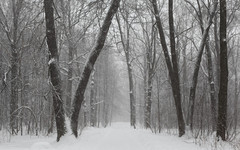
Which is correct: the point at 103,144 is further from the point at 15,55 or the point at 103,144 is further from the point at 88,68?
the point at 15,55

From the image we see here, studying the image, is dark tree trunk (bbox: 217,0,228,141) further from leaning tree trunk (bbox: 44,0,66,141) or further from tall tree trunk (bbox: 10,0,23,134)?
tall tree trunk (bbox: 10,0,23,134)

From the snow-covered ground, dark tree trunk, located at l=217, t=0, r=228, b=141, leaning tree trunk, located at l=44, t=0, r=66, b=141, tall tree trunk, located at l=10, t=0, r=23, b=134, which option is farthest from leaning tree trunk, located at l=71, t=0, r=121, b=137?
tall tree trunk, located at l=10, t=0, r=23, b=134

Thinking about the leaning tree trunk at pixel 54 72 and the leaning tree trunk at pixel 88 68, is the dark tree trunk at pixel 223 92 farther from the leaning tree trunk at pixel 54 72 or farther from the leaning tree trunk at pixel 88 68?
the leaning tree trunk at pixel 54 72

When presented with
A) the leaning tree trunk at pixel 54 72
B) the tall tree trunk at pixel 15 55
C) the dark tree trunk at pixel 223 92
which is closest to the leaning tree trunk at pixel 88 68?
the leaning tree trunk at pixel 54 72

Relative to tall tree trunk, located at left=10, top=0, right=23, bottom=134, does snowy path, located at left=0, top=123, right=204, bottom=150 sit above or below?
below

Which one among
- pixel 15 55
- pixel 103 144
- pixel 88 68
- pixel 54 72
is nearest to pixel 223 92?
pixel 103 144

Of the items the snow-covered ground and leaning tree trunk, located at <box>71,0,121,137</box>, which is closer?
the snow-covered ground

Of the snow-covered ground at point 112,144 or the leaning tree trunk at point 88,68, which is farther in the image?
the leaning tree trunk at point 88,68

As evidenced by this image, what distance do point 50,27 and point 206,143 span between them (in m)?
6.92

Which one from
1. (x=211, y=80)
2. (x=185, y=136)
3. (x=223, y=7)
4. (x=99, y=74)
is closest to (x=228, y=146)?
(x=185, y=136)

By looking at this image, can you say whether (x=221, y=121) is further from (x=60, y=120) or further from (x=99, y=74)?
(x=99, y=74)

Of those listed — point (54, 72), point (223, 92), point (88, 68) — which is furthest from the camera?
point (88, 68)

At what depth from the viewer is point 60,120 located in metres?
9.13

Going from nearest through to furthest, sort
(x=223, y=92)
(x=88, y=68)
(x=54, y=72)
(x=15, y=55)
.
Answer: (x=223, y=92) < (x=54, y=72) < (x=88, y=68) < (x=15, y=55)
